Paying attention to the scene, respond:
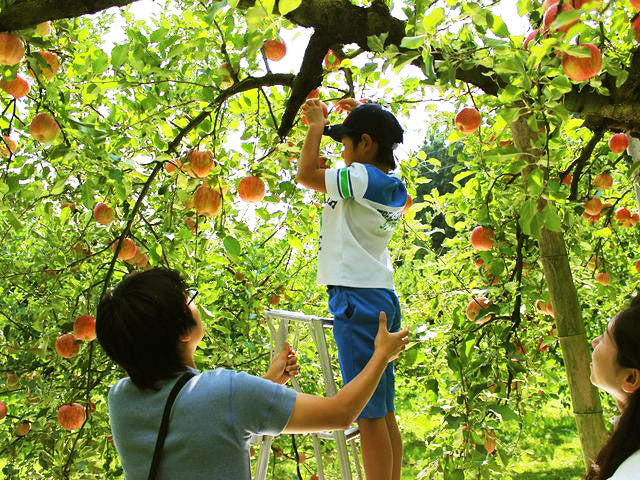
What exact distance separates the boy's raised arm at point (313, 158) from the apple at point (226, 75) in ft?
0.91

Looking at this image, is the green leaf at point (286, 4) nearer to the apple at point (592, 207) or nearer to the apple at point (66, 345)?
the apple at point (66, 345)

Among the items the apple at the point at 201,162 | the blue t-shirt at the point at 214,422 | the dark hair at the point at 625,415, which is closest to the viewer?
the dark hair at the point at 625,415

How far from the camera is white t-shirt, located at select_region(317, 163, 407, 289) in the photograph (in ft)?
5.97

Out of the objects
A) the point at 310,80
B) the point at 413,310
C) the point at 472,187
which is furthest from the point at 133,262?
the point at 472,187

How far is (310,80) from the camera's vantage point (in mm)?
2002

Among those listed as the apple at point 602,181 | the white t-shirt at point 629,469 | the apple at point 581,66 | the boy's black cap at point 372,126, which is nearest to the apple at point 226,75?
the boy's black cap at point 372,126

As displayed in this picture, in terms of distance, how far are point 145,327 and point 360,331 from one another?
0.68 m

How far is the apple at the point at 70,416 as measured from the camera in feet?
7.32

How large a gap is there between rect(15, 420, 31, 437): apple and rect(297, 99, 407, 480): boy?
143cm

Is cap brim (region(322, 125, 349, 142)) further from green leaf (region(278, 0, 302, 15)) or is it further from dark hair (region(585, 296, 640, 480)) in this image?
dark hair (region(585, 296, 640, 480))

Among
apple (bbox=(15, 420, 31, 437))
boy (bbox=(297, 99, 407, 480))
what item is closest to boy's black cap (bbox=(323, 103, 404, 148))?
boy (bbox=(297, 99, 407, 480))

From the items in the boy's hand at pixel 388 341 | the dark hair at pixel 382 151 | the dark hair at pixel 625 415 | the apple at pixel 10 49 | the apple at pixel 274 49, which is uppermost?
the apple at pixel 274 49

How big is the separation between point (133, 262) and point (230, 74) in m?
0.74

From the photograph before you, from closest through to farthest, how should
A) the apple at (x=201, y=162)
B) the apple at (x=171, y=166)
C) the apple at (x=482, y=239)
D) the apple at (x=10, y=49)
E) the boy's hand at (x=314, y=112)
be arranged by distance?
the apple at (x=10, y=49)
the boy's hand at (x=314, y=112)
the apple at (x=201, y=162)
the apple at (x=171, y=166)
the apple at (x=482, y=239)
